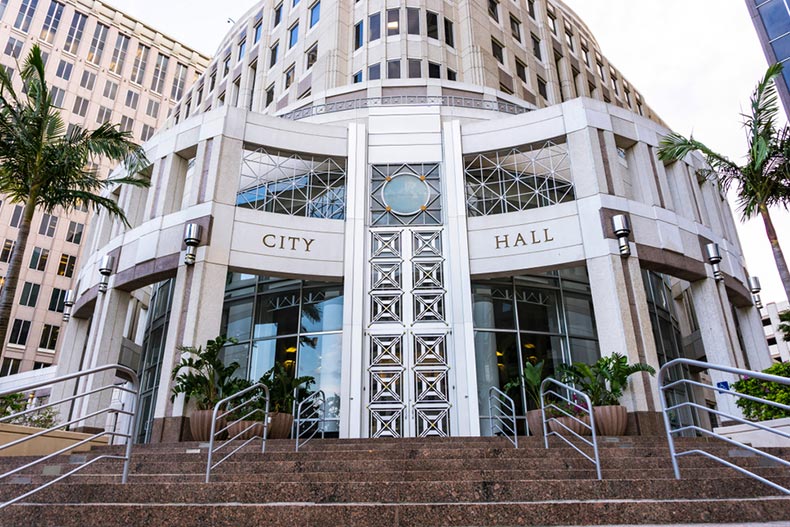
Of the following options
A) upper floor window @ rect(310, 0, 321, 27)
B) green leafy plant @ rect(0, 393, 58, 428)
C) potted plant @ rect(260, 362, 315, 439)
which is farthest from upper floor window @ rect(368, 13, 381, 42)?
green leafy plant @ rect(0, 393, 58, 428)

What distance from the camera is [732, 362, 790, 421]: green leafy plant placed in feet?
30.2

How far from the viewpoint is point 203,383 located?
12039 mm

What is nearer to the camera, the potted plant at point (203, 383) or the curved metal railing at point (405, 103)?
the potted plant at point (203, 383)

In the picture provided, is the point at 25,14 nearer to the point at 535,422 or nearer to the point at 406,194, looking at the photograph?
the point at 406,194

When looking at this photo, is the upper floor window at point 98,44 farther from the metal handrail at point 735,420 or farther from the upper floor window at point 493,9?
the metal handrail at point 735,420

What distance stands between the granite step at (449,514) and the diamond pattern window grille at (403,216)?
12089mm

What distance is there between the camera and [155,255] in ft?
48.6

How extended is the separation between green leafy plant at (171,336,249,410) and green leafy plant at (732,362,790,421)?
33.5ft

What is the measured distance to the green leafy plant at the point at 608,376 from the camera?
1185 cm

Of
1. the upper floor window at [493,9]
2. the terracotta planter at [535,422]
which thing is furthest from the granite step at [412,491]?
the upper floor window at [493,9]

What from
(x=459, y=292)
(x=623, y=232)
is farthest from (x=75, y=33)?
(x=623, y=232)

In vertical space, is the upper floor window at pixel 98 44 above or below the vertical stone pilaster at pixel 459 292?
above

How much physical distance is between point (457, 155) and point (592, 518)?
13165mm

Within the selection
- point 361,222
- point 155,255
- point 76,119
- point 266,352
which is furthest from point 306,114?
point 76,119
